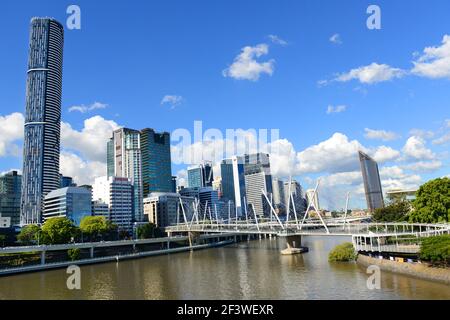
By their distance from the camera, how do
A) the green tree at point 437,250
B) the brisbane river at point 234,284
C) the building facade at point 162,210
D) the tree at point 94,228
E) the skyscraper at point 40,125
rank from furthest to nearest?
the building facade at point 162,210 → the skyscraper at point 40,125 → the tree at point 94,228 → the green tree at point 437,250 → the brisbane river at point 234,284

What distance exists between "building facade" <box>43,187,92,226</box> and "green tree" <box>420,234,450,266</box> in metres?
119

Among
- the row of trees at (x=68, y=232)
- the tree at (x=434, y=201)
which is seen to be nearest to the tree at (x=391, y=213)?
the tree at (x=434, y=201)

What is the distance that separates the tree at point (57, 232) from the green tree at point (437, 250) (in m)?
70.8

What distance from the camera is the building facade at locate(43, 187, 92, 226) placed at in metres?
134

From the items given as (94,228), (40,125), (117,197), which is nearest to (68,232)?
(94,228)

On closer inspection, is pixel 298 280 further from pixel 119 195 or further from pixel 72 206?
pixel 119 195

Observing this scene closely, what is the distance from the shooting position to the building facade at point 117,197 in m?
157

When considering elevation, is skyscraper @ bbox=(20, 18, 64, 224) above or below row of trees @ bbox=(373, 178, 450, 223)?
above

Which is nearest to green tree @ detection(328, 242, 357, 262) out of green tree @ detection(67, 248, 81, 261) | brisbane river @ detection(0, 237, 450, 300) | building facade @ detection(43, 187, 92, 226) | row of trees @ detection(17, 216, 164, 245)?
brisbane river @ detection(0, 237, 450, 300)

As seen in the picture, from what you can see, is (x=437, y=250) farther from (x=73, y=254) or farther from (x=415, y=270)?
(x=73, y=254)

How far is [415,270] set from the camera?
39.9 metres

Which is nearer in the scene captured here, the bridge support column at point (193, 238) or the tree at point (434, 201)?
the tree at point (434, 201)

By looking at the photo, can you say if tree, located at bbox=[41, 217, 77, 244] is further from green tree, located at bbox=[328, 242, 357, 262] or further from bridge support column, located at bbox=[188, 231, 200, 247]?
green tree, located at bbox=[328, 242, 357, 262]

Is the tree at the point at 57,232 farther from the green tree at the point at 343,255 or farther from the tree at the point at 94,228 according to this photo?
the green tree at the point at 343,255
